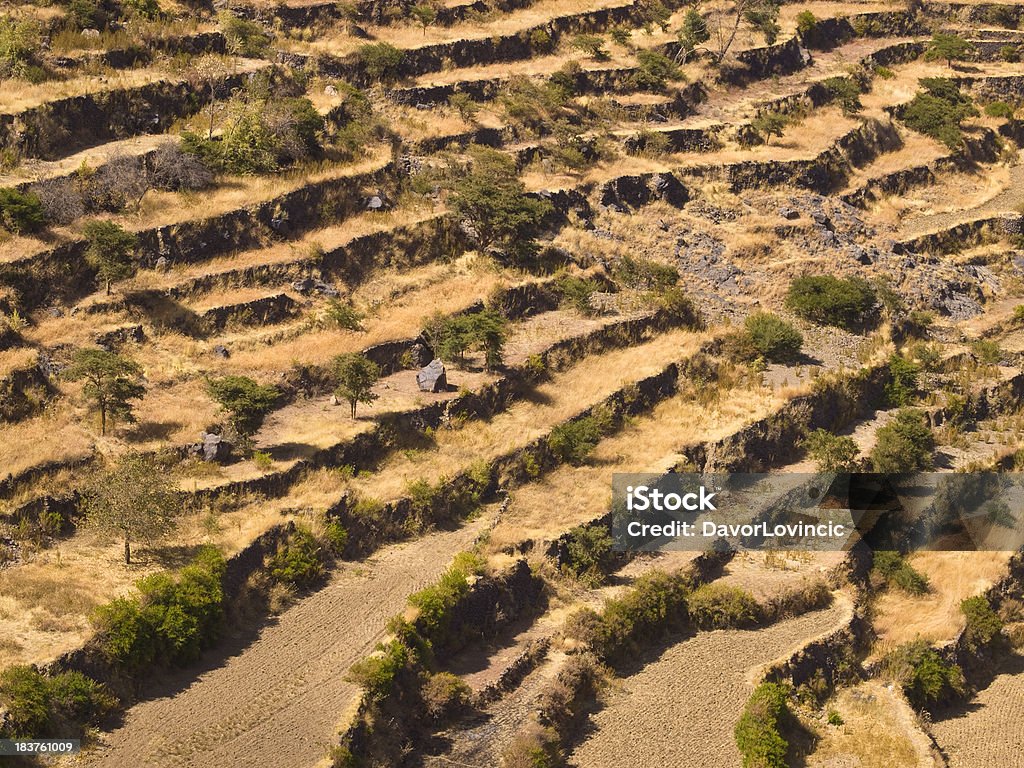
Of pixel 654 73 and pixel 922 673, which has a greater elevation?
pixel 654 73

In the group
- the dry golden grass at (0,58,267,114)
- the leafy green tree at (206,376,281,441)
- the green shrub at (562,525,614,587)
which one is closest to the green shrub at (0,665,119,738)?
the leafy green tree at (206,376,281,441)

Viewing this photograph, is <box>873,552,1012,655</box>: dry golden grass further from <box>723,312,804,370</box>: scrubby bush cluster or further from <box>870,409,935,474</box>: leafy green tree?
<box>723,312,804,370</box>: scrubby bush cluster

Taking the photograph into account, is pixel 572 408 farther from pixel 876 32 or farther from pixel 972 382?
pixel 876 32

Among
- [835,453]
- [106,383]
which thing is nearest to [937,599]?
[835,453]

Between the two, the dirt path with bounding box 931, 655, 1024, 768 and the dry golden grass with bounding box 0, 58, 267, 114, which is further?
the dry golden grass with bounding box 0, 58, 267, 114

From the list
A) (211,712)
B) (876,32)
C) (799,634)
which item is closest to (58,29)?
(211,712)

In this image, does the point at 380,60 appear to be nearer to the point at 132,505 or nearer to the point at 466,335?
the point at 466,335
